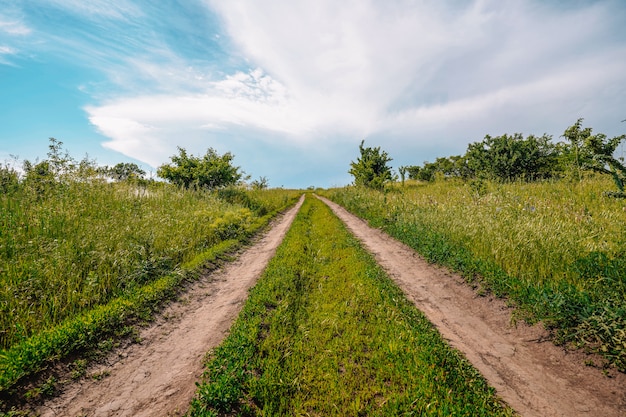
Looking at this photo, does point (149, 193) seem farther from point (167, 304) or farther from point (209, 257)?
point (167, 304)

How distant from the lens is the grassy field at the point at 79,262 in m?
4.46

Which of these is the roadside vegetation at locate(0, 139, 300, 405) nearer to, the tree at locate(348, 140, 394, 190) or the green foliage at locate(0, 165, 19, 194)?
the green foliage at locate(0, 165, 19, 194)

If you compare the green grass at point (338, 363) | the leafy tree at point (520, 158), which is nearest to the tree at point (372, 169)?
the leafy tree at point (520, 158)

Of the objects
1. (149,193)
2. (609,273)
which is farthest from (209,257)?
(609,273)

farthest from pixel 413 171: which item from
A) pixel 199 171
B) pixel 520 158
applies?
pixel 199 171

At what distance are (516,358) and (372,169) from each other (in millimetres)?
27617

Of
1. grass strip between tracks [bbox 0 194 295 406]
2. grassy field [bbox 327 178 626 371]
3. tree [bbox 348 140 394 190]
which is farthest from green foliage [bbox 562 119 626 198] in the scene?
tree [bbox 348 140 394 190]

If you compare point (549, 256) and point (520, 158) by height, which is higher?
point (520, 158)

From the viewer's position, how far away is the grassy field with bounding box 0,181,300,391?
176 inches

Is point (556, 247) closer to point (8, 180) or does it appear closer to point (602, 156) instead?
point (602, 156)

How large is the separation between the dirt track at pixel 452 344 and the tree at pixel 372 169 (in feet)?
76.1

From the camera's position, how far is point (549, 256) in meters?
6.59

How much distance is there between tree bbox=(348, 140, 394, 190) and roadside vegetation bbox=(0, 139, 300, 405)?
20811mm

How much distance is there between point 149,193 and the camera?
42.0 ft
